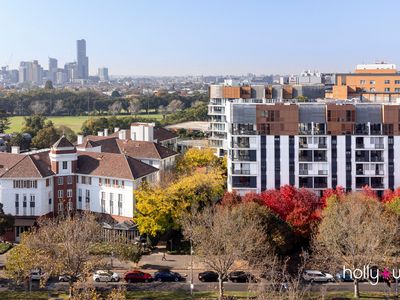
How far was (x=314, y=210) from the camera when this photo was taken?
166ft

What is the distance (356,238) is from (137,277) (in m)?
16.7

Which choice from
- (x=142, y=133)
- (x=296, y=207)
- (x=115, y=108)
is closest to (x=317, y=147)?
(x=296, y=207)

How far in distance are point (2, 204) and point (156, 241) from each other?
16.0 m

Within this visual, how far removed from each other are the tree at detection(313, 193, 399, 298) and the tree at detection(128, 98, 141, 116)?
121269 millimetres

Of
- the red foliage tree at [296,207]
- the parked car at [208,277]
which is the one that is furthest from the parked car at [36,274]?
the red foliage tree at [296,207]

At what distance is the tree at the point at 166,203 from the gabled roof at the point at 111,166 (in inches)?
144

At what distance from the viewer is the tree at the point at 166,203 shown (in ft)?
169

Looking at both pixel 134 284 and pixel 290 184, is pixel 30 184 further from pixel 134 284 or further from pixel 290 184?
pixel 290 184

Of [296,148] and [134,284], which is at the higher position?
[296,148]

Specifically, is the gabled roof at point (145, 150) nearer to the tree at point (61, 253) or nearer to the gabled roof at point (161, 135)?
the gabled roof at point (161, 135)

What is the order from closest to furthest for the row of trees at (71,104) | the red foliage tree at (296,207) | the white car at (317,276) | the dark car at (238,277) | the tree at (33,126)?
1. the white car at (317,276)
2. the dark car at (238,277)
3. the red foliage tree at (296,207)
4. the tree at (33,126)
5. the row of trees at (71,104)

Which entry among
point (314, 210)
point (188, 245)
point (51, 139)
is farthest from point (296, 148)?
point (51, 139)

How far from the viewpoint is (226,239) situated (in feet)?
132

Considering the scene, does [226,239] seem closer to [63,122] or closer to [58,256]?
[58,256]
